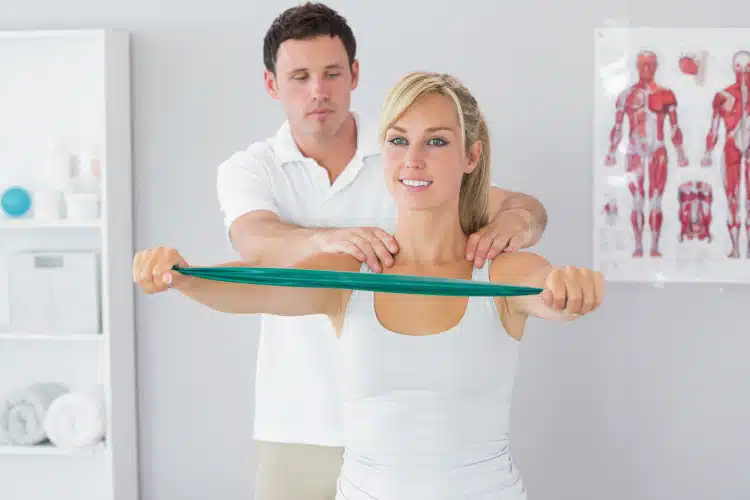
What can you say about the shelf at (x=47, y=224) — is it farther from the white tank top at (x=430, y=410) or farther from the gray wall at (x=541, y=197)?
the white tank top at (x=430, y=410)

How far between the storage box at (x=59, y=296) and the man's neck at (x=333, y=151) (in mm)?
997

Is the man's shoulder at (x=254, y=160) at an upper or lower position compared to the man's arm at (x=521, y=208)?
upper

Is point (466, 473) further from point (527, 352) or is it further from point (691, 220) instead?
point (691, 220)

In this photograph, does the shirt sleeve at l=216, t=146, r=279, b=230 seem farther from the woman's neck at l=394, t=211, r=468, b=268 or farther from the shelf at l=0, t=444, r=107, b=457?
the shelf at l=0, t=444, r=107, b=457

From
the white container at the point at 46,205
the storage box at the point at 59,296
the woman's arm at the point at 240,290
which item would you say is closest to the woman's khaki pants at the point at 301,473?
the woman's arm at the point at 240,290

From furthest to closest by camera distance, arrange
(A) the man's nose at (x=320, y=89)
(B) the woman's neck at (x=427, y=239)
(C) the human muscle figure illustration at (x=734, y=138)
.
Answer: (C) the human muscle figure illustration at (x=734, y=138), (A) the man's nose at (x=320, y=89), (B) the woman's neck at (x=427, y=239)

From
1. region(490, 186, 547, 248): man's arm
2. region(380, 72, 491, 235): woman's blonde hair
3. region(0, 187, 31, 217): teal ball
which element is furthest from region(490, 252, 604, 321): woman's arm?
region(0, 187, 31, 217): teal ball

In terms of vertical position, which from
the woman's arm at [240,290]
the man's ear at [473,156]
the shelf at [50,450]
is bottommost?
the shelf at [50,450]

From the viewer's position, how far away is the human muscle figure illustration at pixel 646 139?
2.78 metres

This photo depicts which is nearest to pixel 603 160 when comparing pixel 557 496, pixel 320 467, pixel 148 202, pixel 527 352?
pixel 527 352

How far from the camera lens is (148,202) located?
119 inches

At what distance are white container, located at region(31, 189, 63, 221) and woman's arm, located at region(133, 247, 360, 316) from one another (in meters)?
1.41

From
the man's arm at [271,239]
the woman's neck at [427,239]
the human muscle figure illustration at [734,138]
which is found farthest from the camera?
the human muscle figure illustration at [734,138]

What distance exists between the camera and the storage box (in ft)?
9.37
